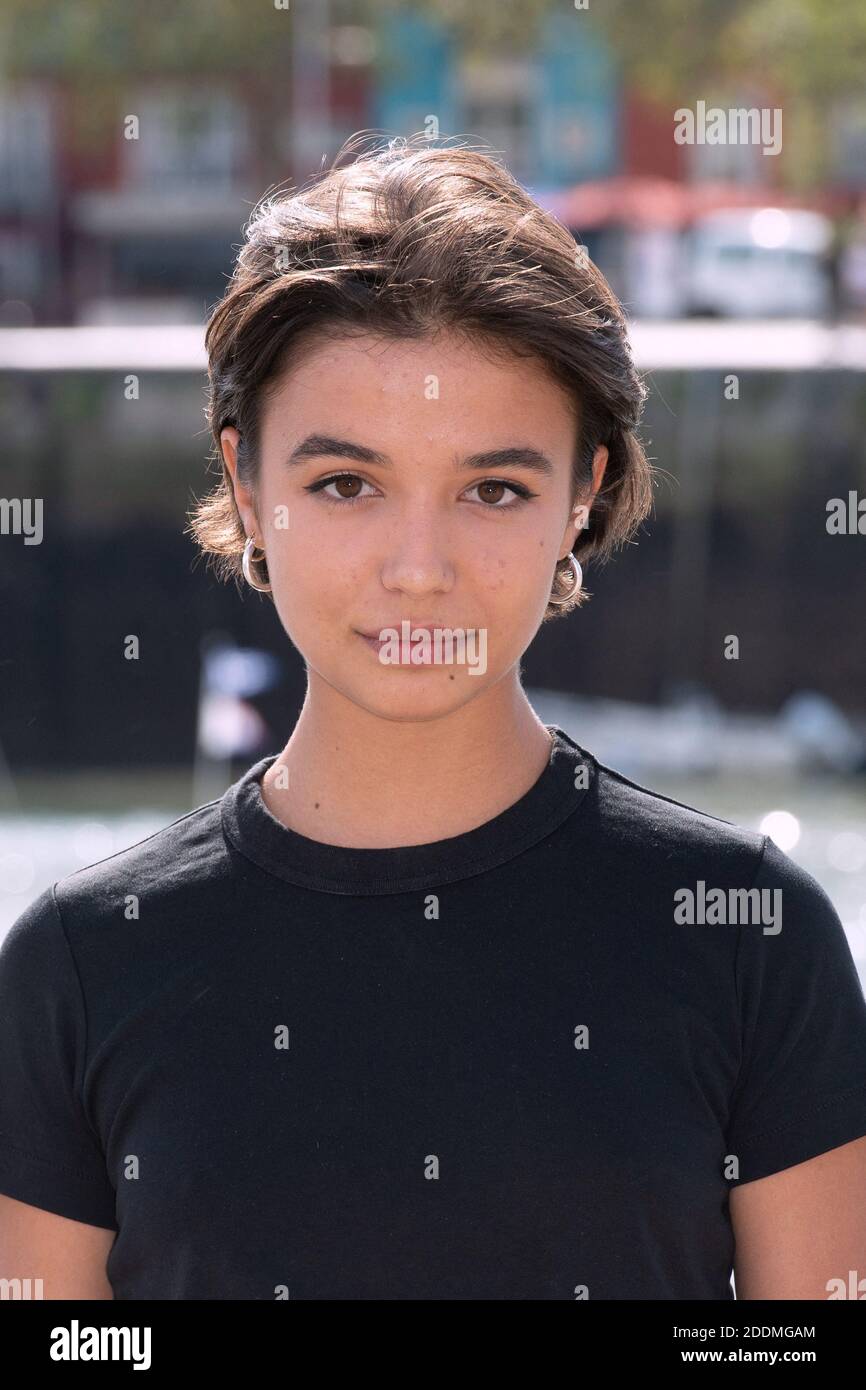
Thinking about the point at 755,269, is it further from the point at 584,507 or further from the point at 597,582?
the point at 584,507

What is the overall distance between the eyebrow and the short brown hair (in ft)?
0.23

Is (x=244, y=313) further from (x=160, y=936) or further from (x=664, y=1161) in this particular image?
(x=664, y=1161)

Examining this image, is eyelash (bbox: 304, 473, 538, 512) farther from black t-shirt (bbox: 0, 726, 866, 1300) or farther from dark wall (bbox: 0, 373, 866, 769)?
dark wall (bbox: 0, 373, 866, 769)

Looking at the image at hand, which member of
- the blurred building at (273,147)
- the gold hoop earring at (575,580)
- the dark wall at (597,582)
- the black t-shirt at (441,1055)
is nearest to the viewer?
the black t-shirt at (441,1055)

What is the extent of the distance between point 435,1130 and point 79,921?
0.30 metres

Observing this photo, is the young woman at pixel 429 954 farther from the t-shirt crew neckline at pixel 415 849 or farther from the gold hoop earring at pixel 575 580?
the gold hoop earring at pixel 575 580

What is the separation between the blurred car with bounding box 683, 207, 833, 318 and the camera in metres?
16.4

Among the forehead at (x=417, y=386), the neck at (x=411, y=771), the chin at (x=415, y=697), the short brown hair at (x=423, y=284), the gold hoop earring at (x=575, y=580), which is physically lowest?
the neck at (x=411, y=771)

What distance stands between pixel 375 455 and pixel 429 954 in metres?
0.34

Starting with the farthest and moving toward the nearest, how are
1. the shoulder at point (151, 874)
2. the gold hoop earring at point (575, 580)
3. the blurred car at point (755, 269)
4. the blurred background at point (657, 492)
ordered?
the blurred car at point (755, 269), the blurred background at point (657, 492), the gold hoop earring at point (575, 580), the shoulder at point (151, 874)

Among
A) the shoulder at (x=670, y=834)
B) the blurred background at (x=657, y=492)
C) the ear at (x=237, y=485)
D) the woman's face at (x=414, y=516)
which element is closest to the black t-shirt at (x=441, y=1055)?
the shoulder at (x=670, y=834)

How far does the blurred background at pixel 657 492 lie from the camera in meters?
12.0

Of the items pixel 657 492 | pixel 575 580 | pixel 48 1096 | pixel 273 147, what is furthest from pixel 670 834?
pixel 273 147

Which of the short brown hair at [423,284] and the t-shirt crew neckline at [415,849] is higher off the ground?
the short brown hair at [423,284]
